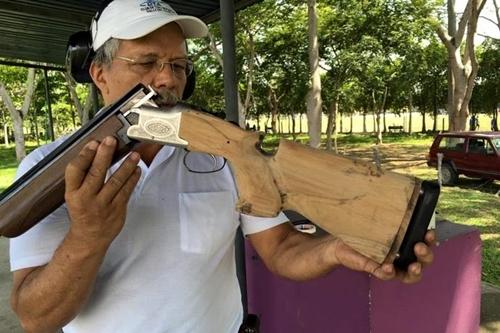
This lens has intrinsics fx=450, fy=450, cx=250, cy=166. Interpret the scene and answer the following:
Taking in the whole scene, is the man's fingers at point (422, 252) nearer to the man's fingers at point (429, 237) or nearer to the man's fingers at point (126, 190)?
the man's fingers at point (429, 237)

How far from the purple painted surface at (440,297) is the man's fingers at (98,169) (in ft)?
4.98

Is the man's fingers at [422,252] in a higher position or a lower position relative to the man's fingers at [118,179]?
lower

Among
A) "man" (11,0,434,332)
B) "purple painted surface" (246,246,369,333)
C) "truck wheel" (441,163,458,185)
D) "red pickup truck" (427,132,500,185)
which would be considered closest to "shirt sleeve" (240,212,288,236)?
"man" (11,0,434,332)

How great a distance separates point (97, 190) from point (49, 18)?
3686 millimetres

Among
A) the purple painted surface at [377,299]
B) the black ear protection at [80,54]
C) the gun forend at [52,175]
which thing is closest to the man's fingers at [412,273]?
the gun forend at [52,175]

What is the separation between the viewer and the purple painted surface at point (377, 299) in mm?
2178

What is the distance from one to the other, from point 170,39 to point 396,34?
621 inches

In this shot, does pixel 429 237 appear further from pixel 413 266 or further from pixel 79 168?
pixel 79 168

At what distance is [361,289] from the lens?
2.14 metres

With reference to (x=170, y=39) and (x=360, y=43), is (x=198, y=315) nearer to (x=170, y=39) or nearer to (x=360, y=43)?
(x=170, y=39)

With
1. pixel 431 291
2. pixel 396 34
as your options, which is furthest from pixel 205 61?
pixel 431 291

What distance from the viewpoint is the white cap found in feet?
4.25

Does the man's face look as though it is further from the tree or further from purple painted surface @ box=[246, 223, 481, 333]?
the tree

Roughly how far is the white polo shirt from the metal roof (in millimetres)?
2427
